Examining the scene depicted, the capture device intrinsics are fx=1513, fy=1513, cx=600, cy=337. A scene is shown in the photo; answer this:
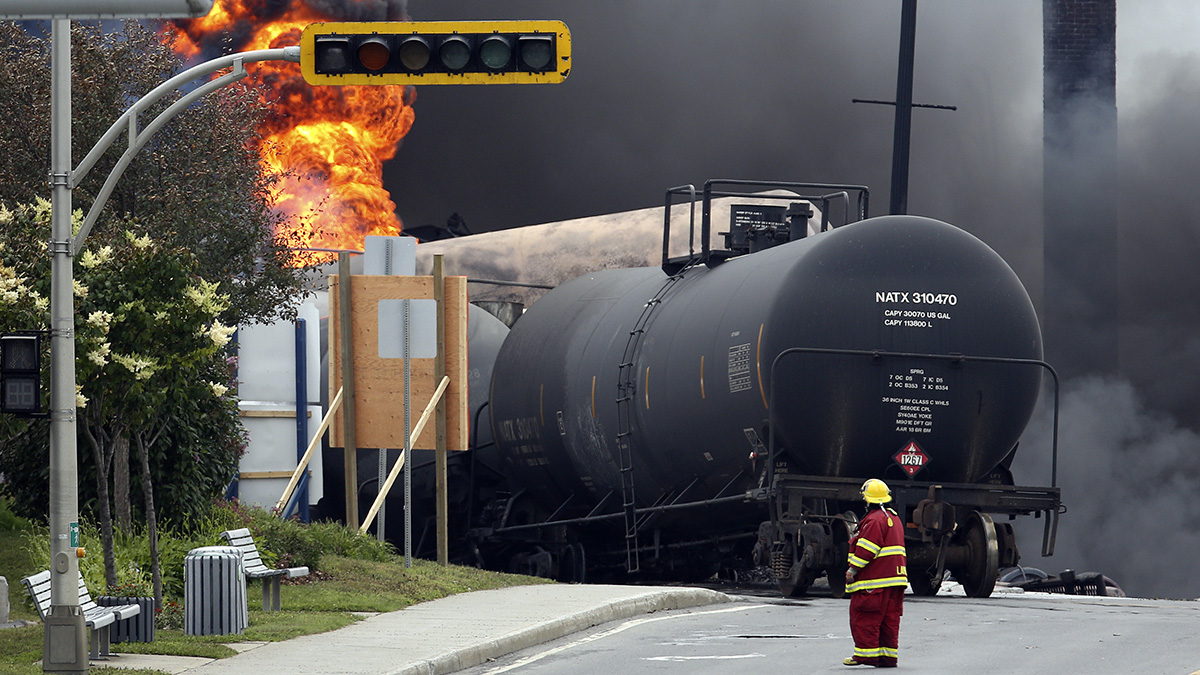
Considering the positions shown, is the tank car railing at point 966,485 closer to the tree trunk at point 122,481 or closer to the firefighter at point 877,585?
the firefighter at point 877,585

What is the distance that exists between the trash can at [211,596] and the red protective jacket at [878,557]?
17.8 feet

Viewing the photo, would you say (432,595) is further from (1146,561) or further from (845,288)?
(1146,561)

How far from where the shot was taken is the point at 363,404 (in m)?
20.5

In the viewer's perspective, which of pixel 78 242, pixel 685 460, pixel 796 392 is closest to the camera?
pixel 78 242

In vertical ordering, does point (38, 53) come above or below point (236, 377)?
above

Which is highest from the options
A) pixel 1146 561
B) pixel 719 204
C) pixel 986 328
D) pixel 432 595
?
pixel 719 204

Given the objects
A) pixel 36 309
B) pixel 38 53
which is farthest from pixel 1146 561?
pixel 36 309

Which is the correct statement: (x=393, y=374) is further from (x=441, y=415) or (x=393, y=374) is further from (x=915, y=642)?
(x=915, y=642)

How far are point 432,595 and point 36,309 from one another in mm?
5967

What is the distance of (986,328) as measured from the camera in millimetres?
17719

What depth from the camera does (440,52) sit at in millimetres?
12898

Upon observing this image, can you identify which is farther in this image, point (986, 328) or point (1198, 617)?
point (986, 328)

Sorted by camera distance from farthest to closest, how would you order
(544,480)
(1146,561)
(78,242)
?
(1146,561), (544,480), (78,242)

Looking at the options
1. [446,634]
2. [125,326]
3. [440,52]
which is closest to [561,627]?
[446,634]
